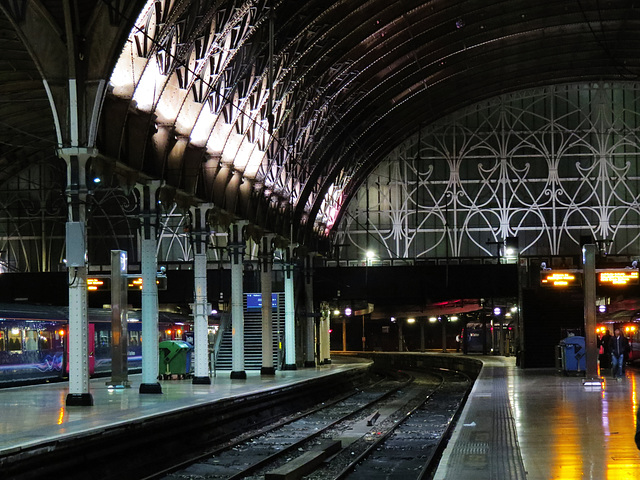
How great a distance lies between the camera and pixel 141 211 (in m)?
28.9

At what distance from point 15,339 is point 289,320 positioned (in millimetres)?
14161

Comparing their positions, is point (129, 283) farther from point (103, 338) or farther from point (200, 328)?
point (200, 328)

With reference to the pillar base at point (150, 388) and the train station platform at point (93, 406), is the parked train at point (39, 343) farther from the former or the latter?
the pillar base at point (150, 388)

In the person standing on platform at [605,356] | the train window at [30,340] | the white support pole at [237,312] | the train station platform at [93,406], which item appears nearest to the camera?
the train station platform at [93,406]

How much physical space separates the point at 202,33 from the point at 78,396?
38.7 feet

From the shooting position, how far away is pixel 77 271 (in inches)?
916

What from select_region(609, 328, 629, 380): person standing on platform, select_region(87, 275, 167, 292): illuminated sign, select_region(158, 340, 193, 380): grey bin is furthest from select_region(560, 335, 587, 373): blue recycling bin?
select_region(87, 275, 167, 292): illuminated sign

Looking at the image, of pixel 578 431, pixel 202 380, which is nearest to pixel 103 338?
pixel 202 380

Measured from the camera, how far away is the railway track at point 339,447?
19078mm

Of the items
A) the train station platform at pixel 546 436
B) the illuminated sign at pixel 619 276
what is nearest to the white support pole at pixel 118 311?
the train station platform at pixel 546 436

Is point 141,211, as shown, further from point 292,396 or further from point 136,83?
point 292,396

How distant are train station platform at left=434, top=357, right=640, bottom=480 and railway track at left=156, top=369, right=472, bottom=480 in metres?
1.30

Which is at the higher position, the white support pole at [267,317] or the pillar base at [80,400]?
the white support pole at [267,317]

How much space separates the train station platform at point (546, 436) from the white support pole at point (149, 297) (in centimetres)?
834
